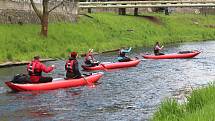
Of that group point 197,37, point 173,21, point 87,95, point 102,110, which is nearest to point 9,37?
point 87,95

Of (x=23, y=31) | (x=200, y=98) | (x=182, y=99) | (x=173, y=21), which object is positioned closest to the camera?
(x=200, y=98)

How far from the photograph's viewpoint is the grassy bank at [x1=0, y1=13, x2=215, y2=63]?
40.3m

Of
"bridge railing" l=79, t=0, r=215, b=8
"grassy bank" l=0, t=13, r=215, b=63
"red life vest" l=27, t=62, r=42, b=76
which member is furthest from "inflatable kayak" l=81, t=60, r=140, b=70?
"bridge railing" l=79, t=0, r=215, b=8

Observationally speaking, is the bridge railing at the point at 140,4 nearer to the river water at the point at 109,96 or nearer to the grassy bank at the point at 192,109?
the river water at the point at 109,96

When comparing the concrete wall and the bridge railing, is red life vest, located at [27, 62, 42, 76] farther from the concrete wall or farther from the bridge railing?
the bridge railing

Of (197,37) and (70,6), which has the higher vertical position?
(70,6)

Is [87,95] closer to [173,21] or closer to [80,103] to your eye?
[80,103]

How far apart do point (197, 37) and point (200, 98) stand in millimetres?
59025

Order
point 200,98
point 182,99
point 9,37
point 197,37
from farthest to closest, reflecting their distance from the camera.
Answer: point 197,37 → point 9,37 → point 182,99 → point 200,98

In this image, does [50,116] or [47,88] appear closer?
[50,116]

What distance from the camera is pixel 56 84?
83.1 feet

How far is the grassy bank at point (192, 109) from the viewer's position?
1310 centimetres

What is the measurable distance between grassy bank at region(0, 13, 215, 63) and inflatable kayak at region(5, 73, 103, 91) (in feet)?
35.0

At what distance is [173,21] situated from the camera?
8081 centimetres
